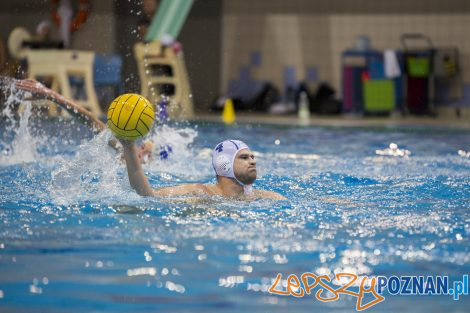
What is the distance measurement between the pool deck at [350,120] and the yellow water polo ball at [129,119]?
7.09 meters

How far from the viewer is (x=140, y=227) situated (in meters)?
4.84

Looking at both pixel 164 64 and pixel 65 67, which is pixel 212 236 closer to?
pixel 65 67

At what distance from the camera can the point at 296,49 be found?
14.8 meters

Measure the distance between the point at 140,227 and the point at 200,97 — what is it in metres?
10.3

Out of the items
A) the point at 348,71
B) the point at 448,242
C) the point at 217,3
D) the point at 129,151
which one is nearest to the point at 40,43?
the point at 217,3

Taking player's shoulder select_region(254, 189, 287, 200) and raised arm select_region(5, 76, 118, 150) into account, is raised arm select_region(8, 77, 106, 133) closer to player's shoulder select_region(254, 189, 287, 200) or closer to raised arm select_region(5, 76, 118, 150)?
raised arm select_region(5, 76, 118, 150)

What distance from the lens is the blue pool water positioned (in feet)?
12.2

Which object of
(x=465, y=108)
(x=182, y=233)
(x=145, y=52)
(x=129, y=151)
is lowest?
(x=182, y=233)

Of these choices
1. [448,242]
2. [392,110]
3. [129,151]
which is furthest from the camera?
[392,110]

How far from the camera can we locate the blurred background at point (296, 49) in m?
13.4

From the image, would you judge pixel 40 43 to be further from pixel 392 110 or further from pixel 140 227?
pixel 140 227

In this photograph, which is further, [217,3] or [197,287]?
[217,3]

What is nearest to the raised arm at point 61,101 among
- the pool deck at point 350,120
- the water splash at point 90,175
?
the water splash at point 90,175

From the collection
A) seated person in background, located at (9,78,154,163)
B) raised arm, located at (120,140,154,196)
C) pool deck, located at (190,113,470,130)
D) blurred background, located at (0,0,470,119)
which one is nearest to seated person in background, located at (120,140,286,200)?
raised arm, located at (120,140,154,196)
